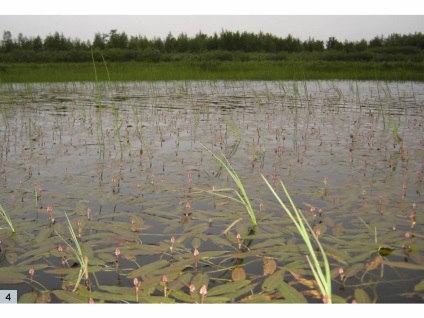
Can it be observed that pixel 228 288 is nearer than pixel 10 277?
Yes

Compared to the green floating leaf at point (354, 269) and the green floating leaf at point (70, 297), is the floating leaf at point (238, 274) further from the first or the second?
the green floating leaf at point (70, 297)

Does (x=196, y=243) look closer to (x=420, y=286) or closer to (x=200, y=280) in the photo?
(x=200, y=280)

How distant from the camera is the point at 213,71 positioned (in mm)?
17656

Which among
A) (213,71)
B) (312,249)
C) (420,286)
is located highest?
(213,71)

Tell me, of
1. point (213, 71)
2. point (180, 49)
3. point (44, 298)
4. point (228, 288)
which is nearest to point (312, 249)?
point (228, 288)

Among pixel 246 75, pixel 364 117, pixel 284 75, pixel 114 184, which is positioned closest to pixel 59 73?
pixel 246 75

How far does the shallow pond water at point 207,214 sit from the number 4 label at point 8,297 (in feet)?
0.16

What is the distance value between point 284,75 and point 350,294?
15184 mm

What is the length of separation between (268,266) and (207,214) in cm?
77

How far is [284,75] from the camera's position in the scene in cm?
1623

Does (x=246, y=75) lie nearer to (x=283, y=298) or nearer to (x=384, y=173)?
(x=384, y=173)

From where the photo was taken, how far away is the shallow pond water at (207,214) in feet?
6.14

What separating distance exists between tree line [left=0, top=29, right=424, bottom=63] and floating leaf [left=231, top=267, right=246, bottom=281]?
55.1ft

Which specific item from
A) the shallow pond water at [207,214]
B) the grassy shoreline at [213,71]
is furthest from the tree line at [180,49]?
the shallow pond water at [207,214]
